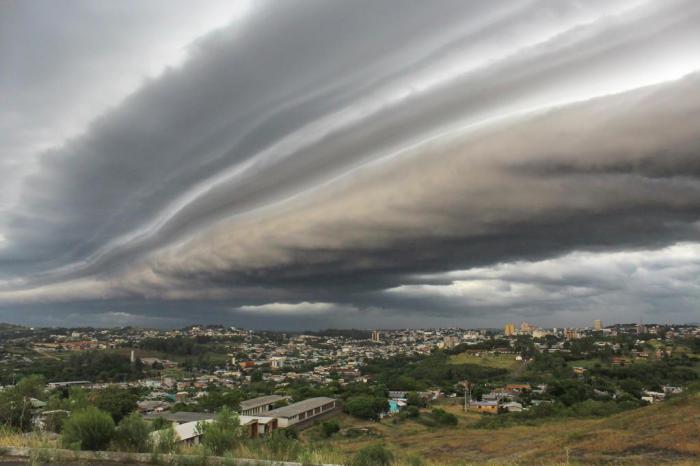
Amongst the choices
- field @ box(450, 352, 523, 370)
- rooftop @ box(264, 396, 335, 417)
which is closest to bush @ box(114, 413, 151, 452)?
rooftop @ box(264, 396, 335, 417)

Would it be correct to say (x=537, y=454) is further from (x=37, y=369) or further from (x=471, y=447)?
(x=37, y=369)

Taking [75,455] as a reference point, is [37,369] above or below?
below

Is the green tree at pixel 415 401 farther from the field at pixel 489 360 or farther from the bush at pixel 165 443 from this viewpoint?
the bush at pixel 165 443

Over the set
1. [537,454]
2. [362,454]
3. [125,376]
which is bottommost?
[125,376]

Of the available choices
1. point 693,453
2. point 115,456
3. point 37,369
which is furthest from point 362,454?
point 37,369

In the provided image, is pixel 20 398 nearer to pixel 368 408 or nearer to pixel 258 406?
pixel 258 406

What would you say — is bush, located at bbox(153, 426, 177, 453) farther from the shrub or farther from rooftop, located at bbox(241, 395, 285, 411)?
the shrub
